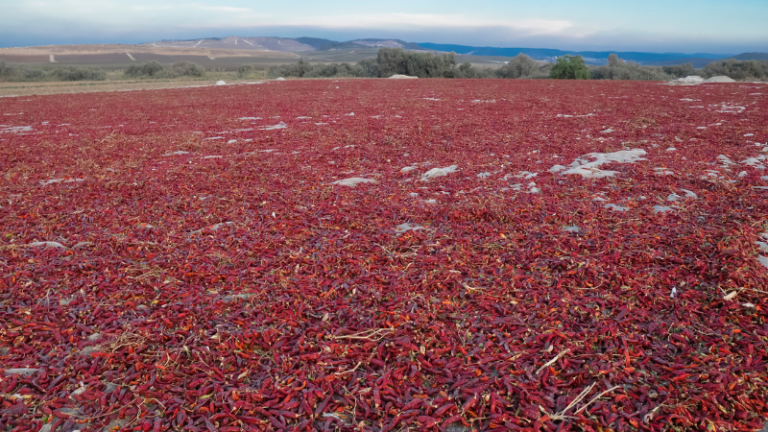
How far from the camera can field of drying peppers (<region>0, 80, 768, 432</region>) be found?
103 inches

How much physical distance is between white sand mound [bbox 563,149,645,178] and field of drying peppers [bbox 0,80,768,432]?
9 centimetres

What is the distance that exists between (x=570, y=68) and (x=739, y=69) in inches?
761

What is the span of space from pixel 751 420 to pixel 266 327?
10.6 feet

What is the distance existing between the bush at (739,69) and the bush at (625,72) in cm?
439

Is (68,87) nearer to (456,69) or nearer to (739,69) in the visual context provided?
(456,69)

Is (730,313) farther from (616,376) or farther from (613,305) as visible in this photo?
(616,376)

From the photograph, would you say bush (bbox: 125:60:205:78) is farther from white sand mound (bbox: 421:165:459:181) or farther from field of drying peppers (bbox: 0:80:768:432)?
white sand mound (bbox: 421:165:459:181)

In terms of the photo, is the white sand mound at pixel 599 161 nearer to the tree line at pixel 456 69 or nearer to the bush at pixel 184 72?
the tree line at pixel 456 69

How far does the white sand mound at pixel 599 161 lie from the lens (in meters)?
7.20

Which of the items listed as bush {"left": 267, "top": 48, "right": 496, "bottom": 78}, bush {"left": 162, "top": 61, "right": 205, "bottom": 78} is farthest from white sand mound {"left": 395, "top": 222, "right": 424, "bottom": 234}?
bush {"left": 162, "top": 61, "right": 205, "bottom": 78}

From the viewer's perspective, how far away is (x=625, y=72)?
162 feet

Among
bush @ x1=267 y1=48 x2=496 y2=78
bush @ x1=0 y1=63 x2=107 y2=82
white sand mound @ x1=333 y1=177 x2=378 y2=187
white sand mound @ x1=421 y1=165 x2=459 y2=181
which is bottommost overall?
white sand mound @ x1=333 y1=177 x2=378 y2=187

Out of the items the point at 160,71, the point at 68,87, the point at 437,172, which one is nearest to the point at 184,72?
the point at 160,71

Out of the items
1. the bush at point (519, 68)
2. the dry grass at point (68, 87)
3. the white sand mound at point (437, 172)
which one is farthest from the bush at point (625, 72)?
the white sand mound at point (437, 172)
